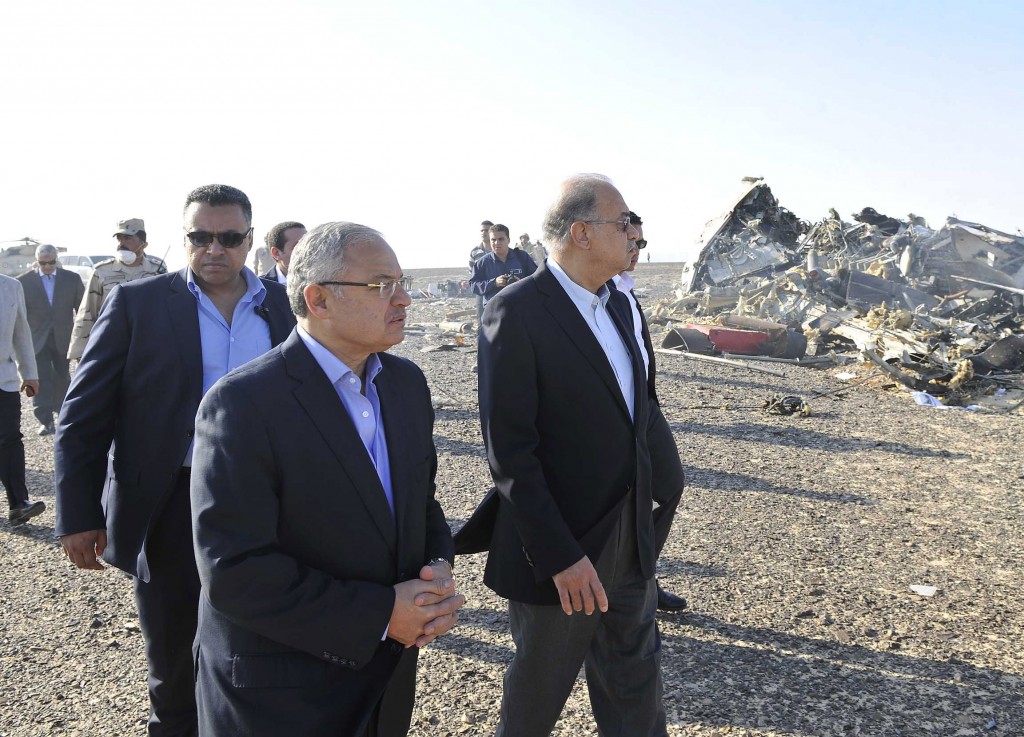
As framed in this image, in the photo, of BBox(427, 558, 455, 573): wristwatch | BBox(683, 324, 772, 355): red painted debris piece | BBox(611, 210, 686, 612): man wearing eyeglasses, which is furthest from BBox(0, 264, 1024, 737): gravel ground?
BBox(683, 324, 772, 355): red painted debris piece

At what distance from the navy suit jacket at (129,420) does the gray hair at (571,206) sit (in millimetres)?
1255

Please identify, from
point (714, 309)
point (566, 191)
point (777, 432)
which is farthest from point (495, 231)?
point (714, 309)

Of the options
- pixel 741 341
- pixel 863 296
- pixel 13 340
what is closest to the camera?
pixel 13 340

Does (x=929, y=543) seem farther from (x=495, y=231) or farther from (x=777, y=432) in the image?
(x=495, y=231)

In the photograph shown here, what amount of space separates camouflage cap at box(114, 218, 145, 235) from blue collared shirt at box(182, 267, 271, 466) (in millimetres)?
3125

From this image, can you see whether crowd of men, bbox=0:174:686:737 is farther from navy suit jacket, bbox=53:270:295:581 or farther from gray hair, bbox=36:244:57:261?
gray hair, bbox=36:244:57:261

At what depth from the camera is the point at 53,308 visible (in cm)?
931

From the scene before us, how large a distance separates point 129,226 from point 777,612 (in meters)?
4.82

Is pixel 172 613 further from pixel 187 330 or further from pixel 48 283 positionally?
pixel 48 283

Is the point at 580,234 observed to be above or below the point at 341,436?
above

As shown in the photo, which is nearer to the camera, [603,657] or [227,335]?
[603,657]

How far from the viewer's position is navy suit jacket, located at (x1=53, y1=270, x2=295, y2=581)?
105 inches

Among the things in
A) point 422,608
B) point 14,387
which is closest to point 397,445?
point 422,608

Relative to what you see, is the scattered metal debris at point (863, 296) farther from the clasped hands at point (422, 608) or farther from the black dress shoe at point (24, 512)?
the clasped hands at point (422, 608)
